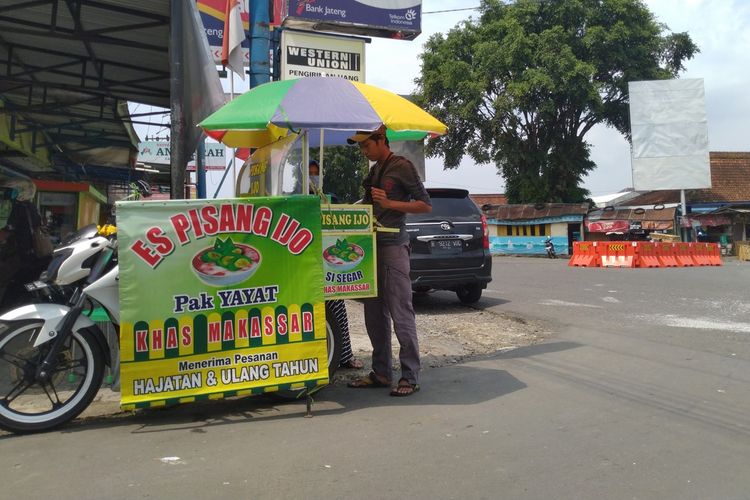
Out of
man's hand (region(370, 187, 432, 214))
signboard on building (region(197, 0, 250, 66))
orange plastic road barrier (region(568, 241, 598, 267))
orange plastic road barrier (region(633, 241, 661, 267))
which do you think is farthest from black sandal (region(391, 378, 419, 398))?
orange plastic road barrier (region(568, 241, 598, 267))

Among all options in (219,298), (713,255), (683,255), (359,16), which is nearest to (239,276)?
(219,298)

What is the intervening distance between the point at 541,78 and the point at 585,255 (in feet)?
37.8

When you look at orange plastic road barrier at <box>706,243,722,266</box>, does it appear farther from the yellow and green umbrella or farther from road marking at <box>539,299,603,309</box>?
the yellow and green umbrella

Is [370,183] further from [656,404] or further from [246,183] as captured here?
[656,404]

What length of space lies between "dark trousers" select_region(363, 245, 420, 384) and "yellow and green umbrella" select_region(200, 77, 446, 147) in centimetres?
101

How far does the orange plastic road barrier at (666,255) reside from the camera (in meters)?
20.0

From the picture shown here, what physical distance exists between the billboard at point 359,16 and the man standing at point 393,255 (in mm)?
3711

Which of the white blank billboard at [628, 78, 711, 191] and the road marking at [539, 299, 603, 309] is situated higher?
the white blank billboard at [628, 78, 711, 191]

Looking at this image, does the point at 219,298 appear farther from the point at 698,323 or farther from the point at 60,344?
the point at 698,323

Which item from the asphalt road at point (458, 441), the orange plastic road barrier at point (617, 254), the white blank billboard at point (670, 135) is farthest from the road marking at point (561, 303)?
the white blank billboard at point (670, 135)

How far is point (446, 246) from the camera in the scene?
9156 mm

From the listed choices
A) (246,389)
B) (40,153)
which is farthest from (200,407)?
(40,153)

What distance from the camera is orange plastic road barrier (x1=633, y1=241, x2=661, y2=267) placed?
1953 cm

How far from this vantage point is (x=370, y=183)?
16.9 feet
